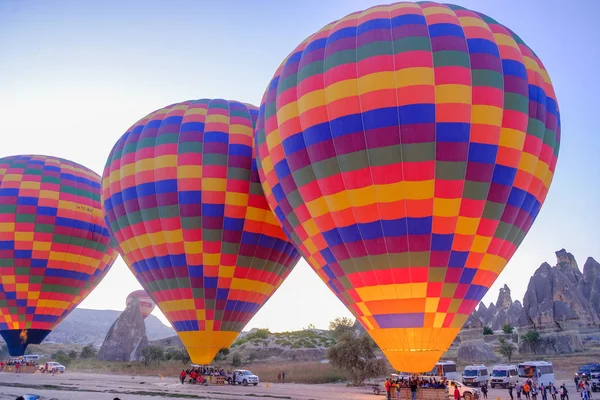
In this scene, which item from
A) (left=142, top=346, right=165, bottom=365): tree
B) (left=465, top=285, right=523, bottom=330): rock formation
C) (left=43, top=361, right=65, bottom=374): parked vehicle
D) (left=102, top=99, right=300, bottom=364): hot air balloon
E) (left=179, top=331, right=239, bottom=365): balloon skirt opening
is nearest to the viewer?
(left=102, top=99, right=300, bottom=364): hot air balloon

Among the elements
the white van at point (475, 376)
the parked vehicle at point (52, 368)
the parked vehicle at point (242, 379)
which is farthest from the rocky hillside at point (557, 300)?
the parked vehicle at point (52, 368)

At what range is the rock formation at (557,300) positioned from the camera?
6044cm

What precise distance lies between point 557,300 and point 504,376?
4467cm

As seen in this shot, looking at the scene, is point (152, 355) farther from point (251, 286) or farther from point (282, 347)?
point (251, 286)

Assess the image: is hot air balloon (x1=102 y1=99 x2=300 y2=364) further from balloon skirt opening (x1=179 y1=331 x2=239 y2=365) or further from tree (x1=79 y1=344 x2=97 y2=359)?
tree (x1=79 y1=344 x2=97 y2=359)

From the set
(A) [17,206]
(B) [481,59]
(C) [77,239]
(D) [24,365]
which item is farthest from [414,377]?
(D) [24,365]

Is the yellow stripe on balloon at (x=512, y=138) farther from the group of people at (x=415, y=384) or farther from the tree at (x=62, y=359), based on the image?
the tree at (x=62, y=359)

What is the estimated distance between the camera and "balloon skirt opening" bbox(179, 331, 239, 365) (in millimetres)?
19469

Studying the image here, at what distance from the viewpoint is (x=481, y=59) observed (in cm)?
1330

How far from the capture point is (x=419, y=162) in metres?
12.6

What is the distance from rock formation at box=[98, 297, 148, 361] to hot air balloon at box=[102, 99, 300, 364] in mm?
42690

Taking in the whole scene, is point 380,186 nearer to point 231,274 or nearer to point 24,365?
point 231,274

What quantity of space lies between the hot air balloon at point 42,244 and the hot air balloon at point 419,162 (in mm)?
18343

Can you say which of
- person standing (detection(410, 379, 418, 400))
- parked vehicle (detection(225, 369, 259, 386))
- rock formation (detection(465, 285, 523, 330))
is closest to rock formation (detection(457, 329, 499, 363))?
parked vehicle (detection(225, 369, 259, 386))
